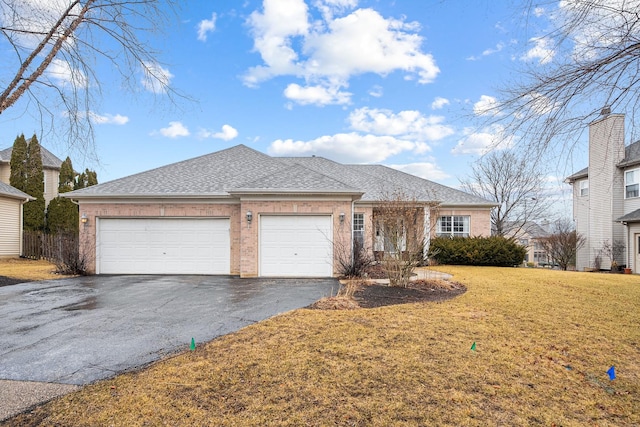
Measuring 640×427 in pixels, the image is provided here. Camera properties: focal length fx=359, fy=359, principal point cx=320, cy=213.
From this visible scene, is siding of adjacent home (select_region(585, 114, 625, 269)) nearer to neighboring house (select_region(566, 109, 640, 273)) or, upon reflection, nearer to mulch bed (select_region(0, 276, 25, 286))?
neighboring house (select_region(566, 109, 640, 273))

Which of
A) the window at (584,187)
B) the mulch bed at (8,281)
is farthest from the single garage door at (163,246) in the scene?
the window at (584,187)

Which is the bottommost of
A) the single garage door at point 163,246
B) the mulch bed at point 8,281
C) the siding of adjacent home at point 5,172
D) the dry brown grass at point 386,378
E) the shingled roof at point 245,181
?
the mulch bed at point 8,281

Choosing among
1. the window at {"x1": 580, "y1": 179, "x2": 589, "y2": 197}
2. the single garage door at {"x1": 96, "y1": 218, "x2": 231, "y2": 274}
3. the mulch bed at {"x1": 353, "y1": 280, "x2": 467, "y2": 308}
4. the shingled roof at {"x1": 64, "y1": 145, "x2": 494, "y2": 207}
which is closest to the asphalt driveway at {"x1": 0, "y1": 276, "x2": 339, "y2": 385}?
the mulch bed at {"x1": 353, "y1": 280, "x2": 467, "y2": 308}

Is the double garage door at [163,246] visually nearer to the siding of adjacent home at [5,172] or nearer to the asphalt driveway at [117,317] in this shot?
the asphalt driveway at [117,317]

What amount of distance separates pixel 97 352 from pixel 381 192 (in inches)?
592

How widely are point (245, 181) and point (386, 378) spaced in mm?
11525

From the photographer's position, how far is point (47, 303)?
7.93m

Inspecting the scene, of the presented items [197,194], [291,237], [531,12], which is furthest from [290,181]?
[531,12]

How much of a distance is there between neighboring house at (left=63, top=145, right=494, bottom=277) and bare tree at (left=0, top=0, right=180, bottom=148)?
7181mm

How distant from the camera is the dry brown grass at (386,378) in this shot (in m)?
3.17

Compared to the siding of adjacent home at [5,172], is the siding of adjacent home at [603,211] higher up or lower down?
lower down

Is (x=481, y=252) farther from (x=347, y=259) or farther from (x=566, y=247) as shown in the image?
(x=566, y=247)

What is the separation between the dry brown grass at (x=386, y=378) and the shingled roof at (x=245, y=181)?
6736 millimetres

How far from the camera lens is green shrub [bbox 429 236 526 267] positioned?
16.4 m
